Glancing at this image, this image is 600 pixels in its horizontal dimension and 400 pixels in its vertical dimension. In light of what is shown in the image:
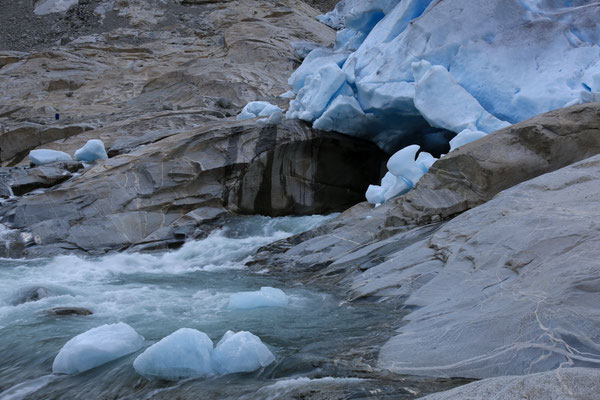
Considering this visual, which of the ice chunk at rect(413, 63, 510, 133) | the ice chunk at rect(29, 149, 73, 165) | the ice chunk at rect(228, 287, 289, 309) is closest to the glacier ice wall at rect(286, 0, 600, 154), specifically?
the ice chunk at rect(413, 63, 510, 133)

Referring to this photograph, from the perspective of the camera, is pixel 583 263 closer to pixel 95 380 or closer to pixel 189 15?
pixel 95 380

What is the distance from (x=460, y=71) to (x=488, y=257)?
4872 mm

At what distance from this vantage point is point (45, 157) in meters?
9.57

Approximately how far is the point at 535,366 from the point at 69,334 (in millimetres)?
2954

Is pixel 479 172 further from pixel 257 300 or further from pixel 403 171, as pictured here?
pixel 257 300

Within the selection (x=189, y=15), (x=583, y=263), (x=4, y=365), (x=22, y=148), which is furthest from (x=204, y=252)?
(x=189, y=15)

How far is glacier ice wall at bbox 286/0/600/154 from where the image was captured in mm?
7246

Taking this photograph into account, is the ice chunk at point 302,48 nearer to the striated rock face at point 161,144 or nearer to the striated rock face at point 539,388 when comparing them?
Result: the striated rock face at point 161,144

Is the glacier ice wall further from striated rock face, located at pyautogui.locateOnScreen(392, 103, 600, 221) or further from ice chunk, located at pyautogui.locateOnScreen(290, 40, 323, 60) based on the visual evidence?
ice chunk, located at pyautogui.locateOnScreen(290, 40, 323, 60)

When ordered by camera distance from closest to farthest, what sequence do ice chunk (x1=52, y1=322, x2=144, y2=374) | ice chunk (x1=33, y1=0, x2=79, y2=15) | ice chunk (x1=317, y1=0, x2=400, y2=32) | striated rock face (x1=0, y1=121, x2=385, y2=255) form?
1. ice chunk (x1=52, y1=322, x2=144, y2=374)
2. striated rock face (x1=0, y1=121, x2=385, y2=255)
3. ice chunk (x1=317, y1=0, x2=400, y2=32)
4. ice chunk (x1=33, y1=0, x2=79, y2=15)

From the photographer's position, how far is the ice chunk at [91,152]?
949 cm

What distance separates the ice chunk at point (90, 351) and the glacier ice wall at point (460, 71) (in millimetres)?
5114

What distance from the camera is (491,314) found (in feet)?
9.57

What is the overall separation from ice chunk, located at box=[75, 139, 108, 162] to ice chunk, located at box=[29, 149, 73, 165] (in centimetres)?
27
